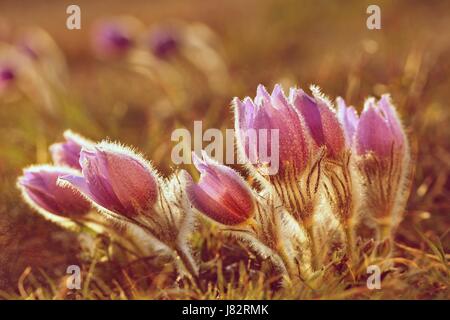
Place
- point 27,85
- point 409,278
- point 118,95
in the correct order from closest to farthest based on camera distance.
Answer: point 409,278, point 27,85, point 118,95

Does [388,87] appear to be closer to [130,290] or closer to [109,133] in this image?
[109,133]

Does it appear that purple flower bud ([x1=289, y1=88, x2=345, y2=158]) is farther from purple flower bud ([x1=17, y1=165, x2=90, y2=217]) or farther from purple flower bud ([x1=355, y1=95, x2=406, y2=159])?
purple flower bud ([x1=17, y1=165, x2=90, y2=217])

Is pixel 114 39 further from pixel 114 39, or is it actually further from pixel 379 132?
pixel 379 132

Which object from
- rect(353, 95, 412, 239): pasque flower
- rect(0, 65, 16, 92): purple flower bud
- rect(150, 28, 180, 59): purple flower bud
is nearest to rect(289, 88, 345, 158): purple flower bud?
rect(353, 95, 412, 239): pasque flower

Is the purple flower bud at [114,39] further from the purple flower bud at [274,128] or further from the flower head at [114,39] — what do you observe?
the purple flower bud at [274,128]

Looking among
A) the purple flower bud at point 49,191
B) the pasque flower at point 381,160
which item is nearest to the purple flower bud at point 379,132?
the pasque flower at point 381,160
